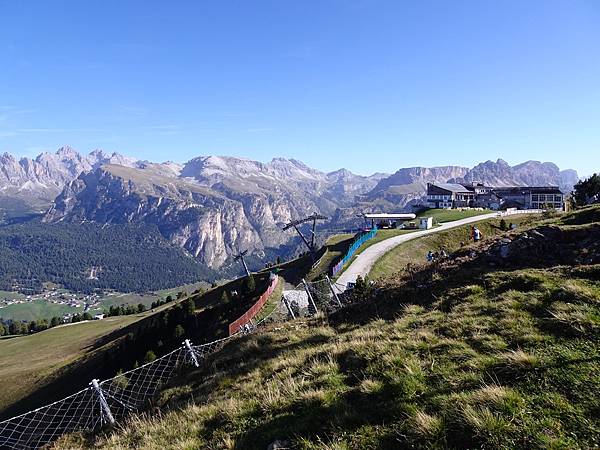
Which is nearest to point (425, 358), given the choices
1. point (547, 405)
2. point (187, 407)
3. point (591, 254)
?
point (547, 405)

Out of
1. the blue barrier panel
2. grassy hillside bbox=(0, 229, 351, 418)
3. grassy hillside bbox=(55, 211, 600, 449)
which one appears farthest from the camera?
grassy hillside bbox=(0, 229, 351, 418)

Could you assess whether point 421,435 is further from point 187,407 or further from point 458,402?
point 187,407

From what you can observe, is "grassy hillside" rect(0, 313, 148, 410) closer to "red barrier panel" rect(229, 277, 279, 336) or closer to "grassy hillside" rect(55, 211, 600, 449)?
"red barrier panel" rect(229, 277, 279, 336)

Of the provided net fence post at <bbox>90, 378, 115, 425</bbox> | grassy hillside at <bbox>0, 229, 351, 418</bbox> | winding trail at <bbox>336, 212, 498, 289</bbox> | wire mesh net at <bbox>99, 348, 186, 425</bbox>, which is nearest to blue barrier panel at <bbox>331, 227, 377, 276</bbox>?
winding trail at <bbox>336, 212, 498, 289</bbox>

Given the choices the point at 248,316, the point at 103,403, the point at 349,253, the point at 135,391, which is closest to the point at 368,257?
the point at 349,253

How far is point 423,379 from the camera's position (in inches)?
307

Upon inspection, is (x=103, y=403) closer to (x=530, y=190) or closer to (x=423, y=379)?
(x=423, y=379)

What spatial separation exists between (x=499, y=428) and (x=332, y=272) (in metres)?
37.4

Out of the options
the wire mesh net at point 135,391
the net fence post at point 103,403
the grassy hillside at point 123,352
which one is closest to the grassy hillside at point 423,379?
the net fence post at point 103,403

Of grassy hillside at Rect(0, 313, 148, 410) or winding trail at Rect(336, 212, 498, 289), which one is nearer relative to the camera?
winding trail at Rect(336, 212, 498, 289)

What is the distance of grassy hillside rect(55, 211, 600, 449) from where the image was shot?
5895mm

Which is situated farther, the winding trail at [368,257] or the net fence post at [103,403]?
the winding trail at [368,257]

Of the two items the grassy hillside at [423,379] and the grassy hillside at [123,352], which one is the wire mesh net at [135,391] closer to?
the grassy hillside at [423,379]

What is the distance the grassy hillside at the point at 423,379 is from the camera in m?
5.89
